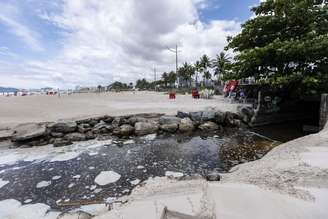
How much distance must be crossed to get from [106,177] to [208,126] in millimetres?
6707

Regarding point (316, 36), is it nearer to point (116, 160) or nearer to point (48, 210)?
point (116, 160)

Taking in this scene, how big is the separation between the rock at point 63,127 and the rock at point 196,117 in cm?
592

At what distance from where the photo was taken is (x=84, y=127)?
10.3 metres

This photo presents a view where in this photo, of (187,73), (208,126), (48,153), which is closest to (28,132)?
(48,153)

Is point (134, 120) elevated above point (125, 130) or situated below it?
above

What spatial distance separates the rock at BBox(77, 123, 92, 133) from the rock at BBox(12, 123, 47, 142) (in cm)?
141

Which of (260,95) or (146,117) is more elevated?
(260,95)

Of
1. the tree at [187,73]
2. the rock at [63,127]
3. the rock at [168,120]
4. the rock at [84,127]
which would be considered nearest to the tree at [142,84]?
the tree at [187,73]

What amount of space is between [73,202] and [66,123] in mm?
6316

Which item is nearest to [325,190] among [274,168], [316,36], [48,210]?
[274,168]

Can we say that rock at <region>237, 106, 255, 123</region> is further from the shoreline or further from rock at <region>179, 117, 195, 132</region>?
the shoreline

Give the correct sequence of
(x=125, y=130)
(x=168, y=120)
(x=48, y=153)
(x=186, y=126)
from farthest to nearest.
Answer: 1. (x=168, y=120)
2. (x=186, y=126)
3. (x=125, y=130)
4. (x=48, y=153)

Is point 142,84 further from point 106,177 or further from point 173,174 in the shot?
point 173,174

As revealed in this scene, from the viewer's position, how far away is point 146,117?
468 inches
